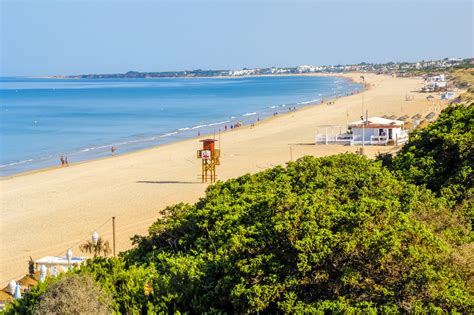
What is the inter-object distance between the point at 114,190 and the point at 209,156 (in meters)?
4.32

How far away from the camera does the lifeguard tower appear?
27.8 meters

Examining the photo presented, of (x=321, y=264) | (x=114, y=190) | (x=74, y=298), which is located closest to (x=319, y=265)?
(x=321, y=264)

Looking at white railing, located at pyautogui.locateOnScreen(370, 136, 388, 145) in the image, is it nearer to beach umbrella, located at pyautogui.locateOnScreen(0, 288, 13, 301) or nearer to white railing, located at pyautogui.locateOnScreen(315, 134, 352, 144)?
white railing, located at pyautogui.locateOnScreen(315, 134, 352, 144)

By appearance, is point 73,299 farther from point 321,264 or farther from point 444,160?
point 444,160

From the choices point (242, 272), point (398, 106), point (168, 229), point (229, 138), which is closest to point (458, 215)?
point (242, 272)

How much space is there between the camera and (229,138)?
47.6 m

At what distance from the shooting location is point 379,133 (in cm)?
3800

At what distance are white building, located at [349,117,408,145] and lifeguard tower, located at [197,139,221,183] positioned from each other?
11.9 meters

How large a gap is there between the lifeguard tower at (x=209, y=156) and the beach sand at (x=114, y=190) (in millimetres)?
652

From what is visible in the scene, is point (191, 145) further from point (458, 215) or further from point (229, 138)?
point (458, 215)

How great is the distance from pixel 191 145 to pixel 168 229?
31.7m

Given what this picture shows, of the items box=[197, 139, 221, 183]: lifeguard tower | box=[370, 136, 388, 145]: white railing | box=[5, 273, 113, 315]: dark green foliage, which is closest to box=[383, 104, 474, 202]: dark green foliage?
box=[5, 273, 113, 315]: dark green foliage

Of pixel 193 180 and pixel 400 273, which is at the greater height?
pixel 400 273

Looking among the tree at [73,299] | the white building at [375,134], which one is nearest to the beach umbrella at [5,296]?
the tree at [73,299]
